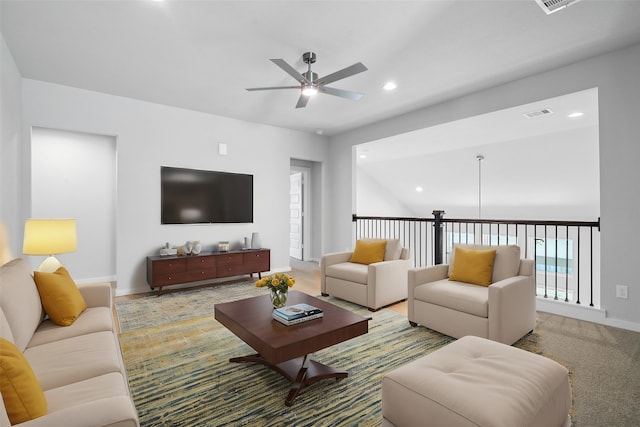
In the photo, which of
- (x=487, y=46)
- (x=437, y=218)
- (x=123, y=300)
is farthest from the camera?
(x=437, y=218)

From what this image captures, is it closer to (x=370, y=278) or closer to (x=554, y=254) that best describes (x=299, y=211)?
(x=370, y=278)

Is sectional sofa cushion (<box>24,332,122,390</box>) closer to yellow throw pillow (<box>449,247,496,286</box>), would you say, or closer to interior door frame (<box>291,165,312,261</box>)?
yellow throw pillow (<box>449,247,496,286</box>)

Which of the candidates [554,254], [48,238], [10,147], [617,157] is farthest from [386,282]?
[554,254]

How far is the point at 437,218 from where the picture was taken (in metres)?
4.43

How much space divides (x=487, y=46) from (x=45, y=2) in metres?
3.71

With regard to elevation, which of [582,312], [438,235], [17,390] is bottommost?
[582,312]

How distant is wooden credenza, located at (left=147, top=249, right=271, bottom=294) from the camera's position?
14.1ft

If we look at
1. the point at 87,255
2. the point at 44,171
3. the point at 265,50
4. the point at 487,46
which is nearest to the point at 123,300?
the point at 87,255

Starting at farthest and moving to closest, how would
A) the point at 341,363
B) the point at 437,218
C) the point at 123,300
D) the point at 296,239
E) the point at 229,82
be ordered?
the point at 296,239
the point at 437,218
the point at 123,300
the point at 229,82
the point at 341,363

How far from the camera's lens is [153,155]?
4633mm

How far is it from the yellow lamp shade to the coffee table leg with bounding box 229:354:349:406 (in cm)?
201

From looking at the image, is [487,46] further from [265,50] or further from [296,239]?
[296,239]

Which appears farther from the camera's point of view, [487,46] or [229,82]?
[229,82]

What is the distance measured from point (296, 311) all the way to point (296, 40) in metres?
2.34
